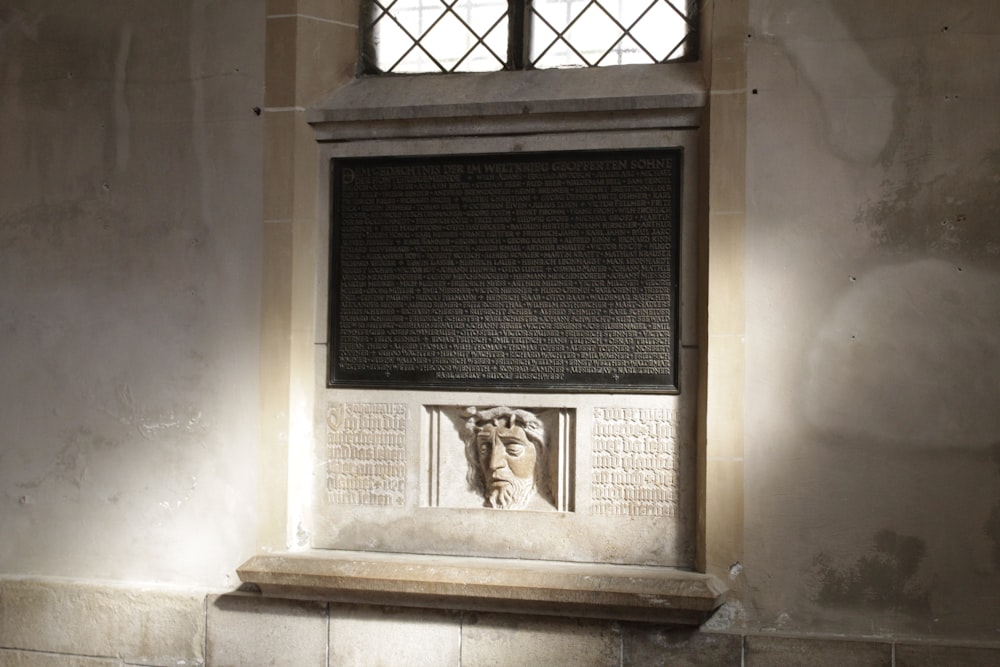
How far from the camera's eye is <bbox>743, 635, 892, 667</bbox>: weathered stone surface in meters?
4.21

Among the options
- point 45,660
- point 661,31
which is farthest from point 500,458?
point 45,660

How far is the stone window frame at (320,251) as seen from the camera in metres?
4.38

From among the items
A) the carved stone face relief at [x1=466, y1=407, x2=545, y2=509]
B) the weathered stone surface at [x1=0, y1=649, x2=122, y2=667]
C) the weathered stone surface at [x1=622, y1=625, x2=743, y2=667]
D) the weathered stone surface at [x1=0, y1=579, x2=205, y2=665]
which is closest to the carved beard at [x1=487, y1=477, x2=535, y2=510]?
the carved stone face relief at [x1=466, y1=407, x2=545, y2=509]

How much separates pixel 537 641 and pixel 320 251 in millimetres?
2214

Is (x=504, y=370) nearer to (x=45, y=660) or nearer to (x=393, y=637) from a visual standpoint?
(x=393, y=637)

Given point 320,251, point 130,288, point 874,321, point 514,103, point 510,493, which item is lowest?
point 510,493

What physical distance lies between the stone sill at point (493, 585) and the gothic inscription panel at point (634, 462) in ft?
0.99

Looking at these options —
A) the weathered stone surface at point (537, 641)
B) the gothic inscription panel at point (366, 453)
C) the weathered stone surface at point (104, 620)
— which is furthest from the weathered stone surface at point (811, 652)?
the weathered stone surface at point (104, 620)

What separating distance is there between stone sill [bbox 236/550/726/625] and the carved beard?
0.27 m

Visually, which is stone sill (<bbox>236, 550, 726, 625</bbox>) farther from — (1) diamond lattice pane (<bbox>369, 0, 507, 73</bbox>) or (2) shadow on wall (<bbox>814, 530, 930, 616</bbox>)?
(1) diamond lattice pane (<bbox>369, 0, 507, 73</bbox>)

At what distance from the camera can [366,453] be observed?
192 inches

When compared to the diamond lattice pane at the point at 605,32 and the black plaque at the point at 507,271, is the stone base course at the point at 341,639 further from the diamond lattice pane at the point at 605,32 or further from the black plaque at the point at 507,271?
the diamond lattice pane at the point at 605,32

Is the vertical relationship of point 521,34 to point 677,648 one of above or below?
above

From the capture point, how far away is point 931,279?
14.0 ft
